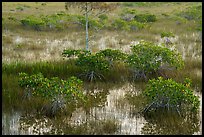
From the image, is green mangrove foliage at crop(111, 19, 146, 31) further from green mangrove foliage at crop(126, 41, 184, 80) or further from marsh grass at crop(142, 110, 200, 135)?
marsh grass at crop(142, 110, 200, 135)

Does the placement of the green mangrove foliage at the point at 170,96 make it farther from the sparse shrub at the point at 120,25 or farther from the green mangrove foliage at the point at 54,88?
the sparse shrub at the point at 120,25

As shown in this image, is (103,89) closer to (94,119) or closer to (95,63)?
(95,63)

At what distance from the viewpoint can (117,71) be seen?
34.8 ft

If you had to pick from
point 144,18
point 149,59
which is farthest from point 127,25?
point 149,59

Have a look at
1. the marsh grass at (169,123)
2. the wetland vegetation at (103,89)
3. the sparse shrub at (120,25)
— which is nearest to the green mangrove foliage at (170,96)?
the wetland vegetation at (103,89)

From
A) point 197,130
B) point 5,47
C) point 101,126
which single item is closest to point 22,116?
point 101,126

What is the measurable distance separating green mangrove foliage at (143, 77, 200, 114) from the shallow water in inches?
16.1

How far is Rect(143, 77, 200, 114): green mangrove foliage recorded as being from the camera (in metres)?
7.06

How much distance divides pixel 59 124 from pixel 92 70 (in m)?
3.48

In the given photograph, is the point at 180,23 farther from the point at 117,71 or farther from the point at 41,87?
the point at 41,87

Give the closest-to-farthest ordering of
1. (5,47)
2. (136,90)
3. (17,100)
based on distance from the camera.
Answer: (17,100) → (136,90) → (5,47)

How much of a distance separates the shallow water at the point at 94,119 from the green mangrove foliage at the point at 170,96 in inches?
→ 16.1

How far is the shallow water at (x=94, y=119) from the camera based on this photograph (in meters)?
Result: 6.49

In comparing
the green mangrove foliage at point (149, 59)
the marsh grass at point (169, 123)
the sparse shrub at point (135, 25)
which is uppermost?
the green mangrove foliage at point (149, 59)
